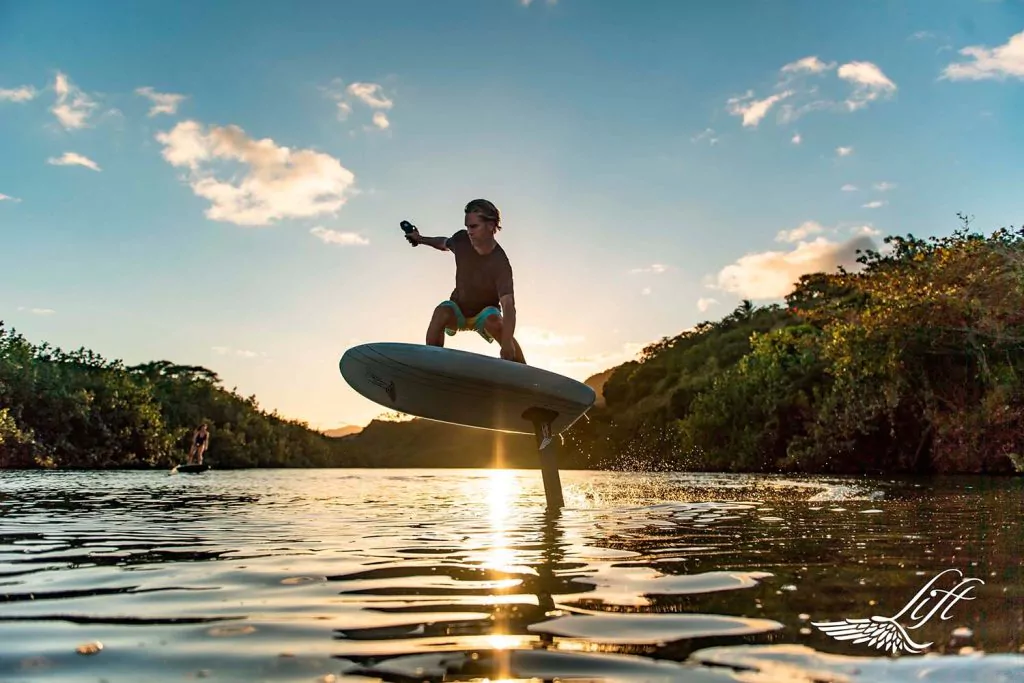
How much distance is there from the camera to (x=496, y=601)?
2611 millimetres

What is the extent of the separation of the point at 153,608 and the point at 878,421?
78.2 feet

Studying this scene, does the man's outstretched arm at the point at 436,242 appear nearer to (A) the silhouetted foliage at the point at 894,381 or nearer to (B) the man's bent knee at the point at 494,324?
(B) the man's bent knee at the point at 494,324

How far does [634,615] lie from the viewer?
2.44m

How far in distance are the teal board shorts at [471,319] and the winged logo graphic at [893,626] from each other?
4926 millimetres

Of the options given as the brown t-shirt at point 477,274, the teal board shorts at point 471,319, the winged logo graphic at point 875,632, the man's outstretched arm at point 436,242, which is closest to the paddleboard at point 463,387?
the teal board shorts at point 471,319

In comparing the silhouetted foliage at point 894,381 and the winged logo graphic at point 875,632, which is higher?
the silhouetted foliage at point 894,381

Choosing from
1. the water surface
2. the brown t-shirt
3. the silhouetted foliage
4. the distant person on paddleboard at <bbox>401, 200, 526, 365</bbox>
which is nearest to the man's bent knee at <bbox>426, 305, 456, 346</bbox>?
the distant person on paddleboard at <bbox>401, 200, 526, 365</bbox>

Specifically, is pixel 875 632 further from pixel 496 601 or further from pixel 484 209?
pixel 484 209

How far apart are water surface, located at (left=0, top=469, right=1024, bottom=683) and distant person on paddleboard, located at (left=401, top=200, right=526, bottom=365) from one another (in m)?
2.19

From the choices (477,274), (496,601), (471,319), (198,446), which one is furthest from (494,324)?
(198,446)

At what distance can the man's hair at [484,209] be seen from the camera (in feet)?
23.5

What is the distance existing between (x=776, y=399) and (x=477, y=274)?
21731mm

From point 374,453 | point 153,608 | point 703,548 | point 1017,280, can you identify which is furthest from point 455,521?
point 374,453

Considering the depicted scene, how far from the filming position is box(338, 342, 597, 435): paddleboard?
22.6ft
